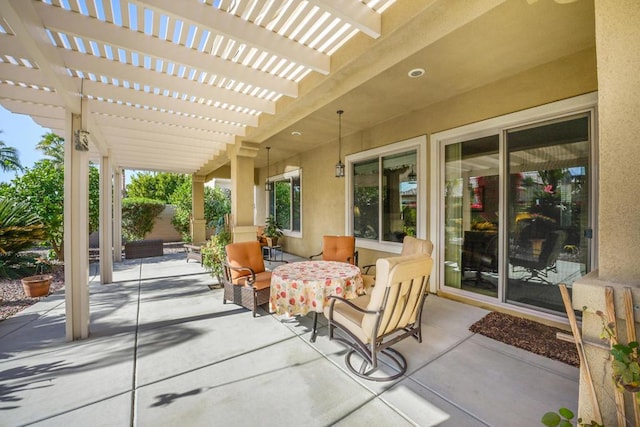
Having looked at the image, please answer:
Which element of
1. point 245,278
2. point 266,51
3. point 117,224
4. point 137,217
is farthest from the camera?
point 137,217

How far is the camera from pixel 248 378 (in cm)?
228

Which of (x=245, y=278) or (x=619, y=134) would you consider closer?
(x=619, y=134)

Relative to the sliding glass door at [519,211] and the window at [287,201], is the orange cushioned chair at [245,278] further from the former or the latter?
the window at [287,201]

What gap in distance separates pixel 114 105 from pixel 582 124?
21.3 feet

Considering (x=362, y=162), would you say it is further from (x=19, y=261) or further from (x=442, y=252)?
(x=19, y=261)

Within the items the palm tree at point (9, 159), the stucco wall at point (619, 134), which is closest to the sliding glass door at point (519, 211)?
the stucco wall at point (619, 134)

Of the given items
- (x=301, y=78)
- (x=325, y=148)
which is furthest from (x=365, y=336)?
(x=325, y=148)

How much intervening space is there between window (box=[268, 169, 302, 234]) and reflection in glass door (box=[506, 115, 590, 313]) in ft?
17.7

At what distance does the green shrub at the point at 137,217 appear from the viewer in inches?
416

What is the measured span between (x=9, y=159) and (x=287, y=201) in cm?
1896

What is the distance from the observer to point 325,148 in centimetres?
674

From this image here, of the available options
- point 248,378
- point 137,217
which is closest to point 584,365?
point 248,378

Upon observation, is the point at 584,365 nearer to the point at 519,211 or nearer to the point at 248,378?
the point at 248,378

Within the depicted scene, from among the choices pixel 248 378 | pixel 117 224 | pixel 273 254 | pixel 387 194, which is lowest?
pixel 248 378
